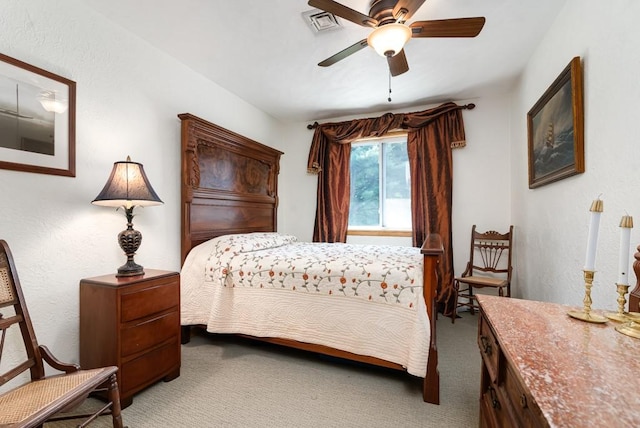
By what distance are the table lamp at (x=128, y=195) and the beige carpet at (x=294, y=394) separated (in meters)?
0.80

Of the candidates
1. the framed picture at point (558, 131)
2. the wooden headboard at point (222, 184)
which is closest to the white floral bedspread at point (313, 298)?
the wooden headboard at point (222, 184)

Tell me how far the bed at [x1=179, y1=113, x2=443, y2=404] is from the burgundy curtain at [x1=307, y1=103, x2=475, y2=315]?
3.60 feet

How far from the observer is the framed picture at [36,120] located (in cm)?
155

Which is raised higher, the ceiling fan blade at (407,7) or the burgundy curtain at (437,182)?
the ceiling fan blade at (407,7)

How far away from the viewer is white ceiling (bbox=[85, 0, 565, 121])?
1910mm

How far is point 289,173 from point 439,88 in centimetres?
223

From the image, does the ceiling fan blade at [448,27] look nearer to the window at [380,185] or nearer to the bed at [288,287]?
the bed at [288,287]

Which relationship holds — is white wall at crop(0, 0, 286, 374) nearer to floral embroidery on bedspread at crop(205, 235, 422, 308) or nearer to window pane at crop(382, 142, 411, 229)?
floral embroidery on bedspread at crop(205, 235, 422, 308)

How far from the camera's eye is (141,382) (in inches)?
67.0

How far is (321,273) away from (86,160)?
172 centimetres

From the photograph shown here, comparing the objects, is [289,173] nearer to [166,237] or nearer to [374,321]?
[166,237]

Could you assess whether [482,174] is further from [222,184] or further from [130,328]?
[130,328]

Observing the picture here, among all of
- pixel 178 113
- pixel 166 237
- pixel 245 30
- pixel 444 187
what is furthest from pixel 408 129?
pixel 166 237

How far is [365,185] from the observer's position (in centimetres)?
396
